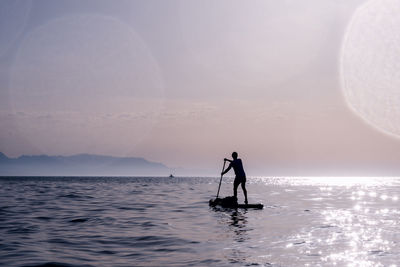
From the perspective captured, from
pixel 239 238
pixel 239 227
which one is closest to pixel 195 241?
pixel 239 238

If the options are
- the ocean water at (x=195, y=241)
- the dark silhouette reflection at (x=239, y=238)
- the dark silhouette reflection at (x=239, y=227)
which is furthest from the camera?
the dark silhouette reflection at (x=239, y=227)

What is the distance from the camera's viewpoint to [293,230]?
14523 millimetres

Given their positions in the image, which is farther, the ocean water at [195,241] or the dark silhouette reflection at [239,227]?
the dark silhouette reflection at [239,227]

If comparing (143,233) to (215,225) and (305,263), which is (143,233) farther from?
(305,263)

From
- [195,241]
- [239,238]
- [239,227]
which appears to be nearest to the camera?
[195,241]

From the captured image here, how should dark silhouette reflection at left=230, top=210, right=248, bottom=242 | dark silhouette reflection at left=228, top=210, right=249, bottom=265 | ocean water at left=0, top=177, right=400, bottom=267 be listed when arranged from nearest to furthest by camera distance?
ocean water at left=0, top=177, right=400, bottom=267 < dark silhouette reflection at left=228, top=210, right=249, bottom=265 < dark silhouette reflection at left=230, top=210, right=248, bottom=242

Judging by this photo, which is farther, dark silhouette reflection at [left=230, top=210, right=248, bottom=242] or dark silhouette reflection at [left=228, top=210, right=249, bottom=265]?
dark silhouette reflection at [left=230, top=210, right=248, bottom=242]

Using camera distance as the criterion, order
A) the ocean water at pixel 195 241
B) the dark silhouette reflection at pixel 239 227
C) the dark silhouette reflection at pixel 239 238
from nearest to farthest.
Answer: the ocean water at pixel 195 241 → the dark silhouette reflection at pixel 239 238 → the dark silhouette reflection at pixel 239 227

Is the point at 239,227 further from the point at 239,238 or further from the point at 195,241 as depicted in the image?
the point at 195,241

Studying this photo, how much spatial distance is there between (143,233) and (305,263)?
6.24 meters

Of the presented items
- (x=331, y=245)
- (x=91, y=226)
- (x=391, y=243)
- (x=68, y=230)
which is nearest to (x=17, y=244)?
(x=68, y=230)

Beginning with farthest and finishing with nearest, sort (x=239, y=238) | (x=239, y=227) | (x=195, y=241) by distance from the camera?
(x=239, y=227) < (x=239, y=238) < (x=195, y=241)

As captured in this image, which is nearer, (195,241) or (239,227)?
(195,241)

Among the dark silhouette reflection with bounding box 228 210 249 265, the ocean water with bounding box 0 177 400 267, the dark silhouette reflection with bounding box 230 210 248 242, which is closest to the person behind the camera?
the ocean water with bounding box 0 177 400 267
